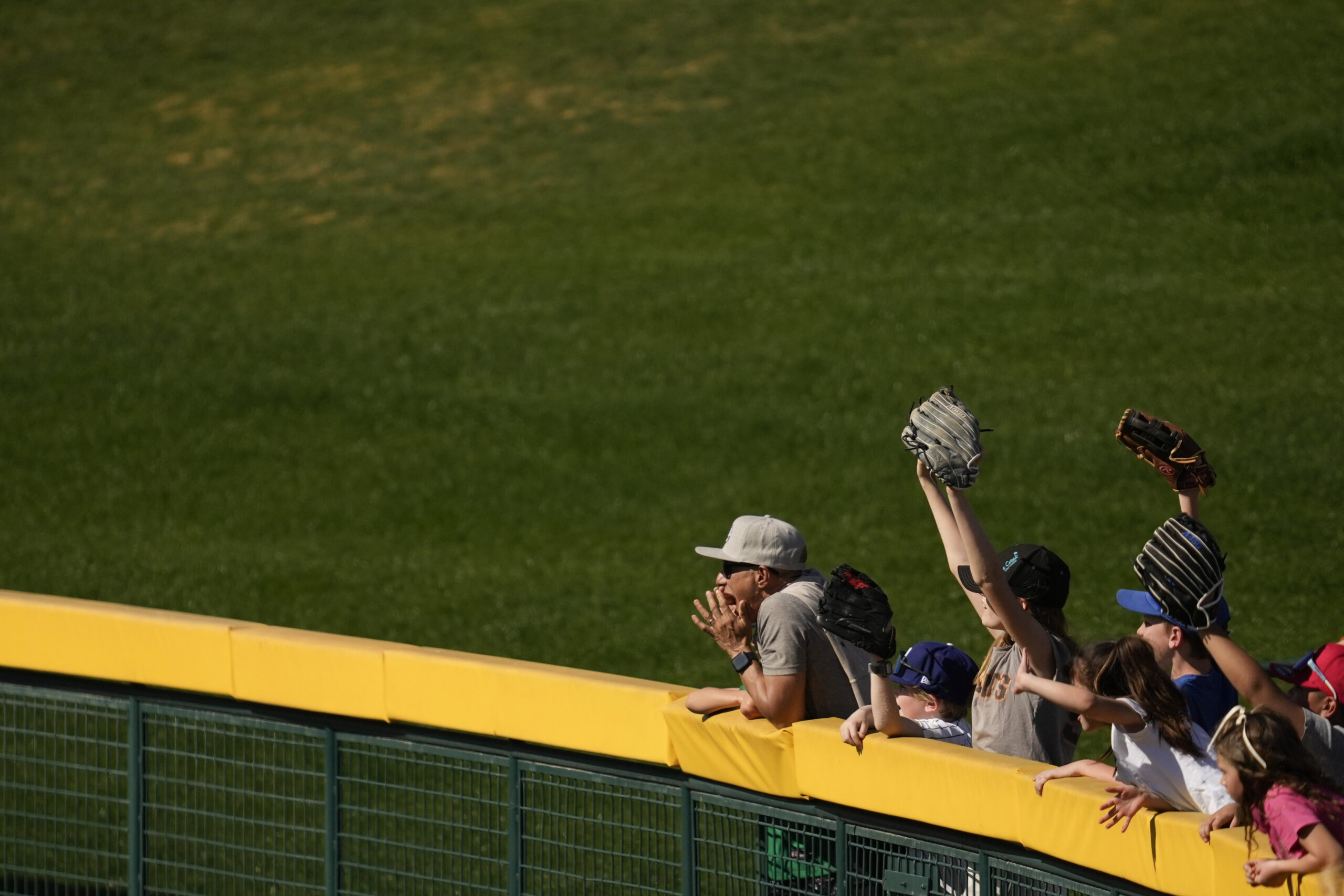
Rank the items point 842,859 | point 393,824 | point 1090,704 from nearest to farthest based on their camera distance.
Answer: point 1090,704
point 842,859
point 393,824

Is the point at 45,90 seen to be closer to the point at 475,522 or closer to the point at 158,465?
the point at 158,465

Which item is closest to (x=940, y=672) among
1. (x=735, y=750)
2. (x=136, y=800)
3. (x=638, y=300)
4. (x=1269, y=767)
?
(x=735, y=750)

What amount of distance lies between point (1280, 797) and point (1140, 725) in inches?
30.0

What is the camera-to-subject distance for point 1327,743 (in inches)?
181

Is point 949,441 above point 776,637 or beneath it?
above

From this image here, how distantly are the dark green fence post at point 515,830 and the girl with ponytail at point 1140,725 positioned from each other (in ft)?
7.24

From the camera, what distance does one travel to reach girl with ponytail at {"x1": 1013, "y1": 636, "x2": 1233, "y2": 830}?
4.35 meters

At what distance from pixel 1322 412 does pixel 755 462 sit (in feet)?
20.4

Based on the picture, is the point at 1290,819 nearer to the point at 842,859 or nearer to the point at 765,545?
the point at 842,859

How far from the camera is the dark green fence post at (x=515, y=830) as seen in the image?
19.2ft

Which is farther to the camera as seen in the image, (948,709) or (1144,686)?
(948,709)

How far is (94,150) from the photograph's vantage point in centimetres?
2789

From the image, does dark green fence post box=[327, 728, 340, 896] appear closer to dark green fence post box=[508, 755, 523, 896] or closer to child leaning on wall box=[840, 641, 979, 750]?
dark green fence post box=[508, 755, 523, 896]

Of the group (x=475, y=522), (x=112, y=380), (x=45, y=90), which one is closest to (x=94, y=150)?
(x=45, y=90)
